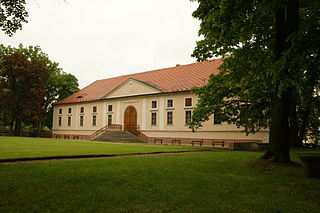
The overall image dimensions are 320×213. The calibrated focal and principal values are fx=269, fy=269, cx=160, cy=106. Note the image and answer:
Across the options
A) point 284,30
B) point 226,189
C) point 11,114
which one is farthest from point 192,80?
point 11,114

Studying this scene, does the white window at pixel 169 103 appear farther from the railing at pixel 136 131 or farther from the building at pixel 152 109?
the railing at pixel 136 131

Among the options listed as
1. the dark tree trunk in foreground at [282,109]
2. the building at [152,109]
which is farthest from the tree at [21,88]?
the dark tree trunk in foreground at [282,109]

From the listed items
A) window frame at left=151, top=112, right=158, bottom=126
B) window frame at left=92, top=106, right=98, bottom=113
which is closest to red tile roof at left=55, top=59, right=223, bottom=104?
window frame at left=92, top=106, right=98, bottom=113

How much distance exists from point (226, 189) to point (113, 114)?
1184 inches

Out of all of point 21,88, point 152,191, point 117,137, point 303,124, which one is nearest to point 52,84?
point 21,88

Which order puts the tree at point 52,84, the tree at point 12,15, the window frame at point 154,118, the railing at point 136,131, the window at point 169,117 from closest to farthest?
the tree at point 12,15 < the window at point 169,117 < the window frame at point 154,118 < the railing at point 136,131 < the tree at point 52,84

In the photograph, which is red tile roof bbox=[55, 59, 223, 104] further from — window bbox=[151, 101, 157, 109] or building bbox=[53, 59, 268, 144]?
window bbox=[151, 101, 157, 109]

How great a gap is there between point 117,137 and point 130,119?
4.59 metres

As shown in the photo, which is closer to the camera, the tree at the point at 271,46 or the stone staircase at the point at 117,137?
the tree at the point at 271,46

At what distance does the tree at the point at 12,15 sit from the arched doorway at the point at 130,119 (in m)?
24.1

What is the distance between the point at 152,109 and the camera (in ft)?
101

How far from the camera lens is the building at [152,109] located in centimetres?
2639

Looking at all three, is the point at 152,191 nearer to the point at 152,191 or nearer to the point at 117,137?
the point at 152,191

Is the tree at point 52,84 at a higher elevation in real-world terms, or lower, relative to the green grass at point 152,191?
higher
